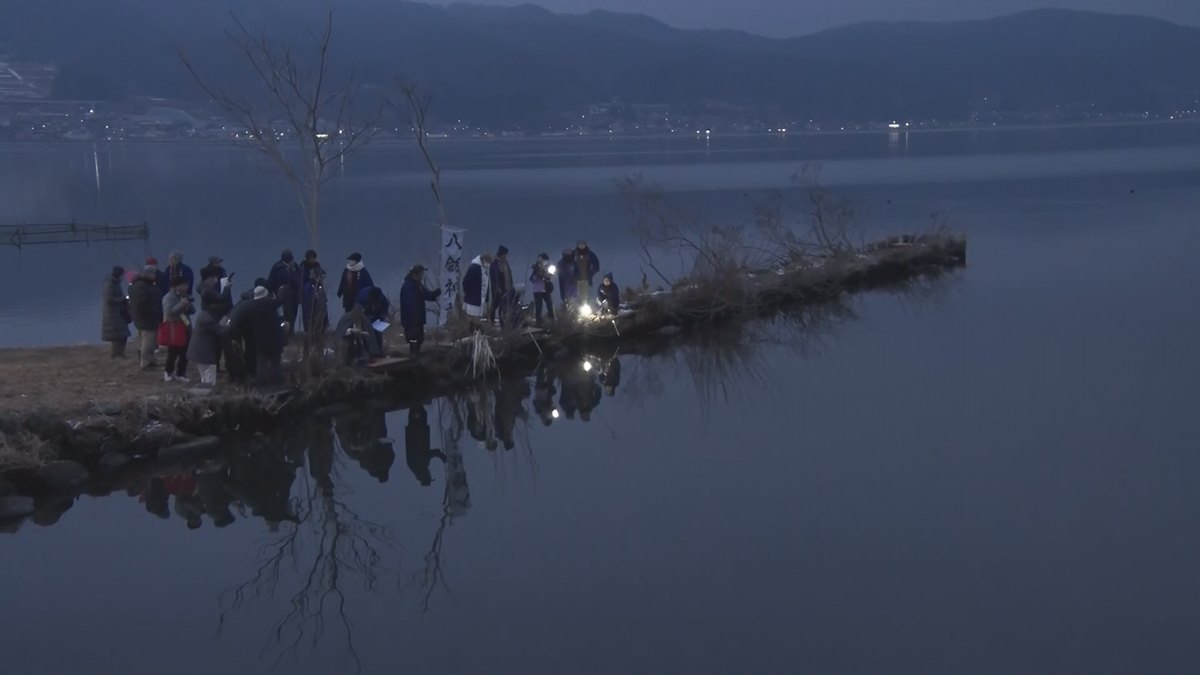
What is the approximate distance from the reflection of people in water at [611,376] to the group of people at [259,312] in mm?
1590

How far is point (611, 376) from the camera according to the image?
698 inches

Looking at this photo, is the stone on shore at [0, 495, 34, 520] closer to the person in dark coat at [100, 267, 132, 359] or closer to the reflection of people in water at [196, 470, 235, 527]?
the reflection of people in water at [196, 470, 235, 527]

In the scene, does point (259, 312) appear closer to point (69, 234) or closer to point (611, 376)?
point (611, 376)

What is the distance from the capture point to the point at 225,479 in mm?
12656

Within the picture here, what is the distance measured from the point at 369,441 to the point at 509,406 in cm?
229

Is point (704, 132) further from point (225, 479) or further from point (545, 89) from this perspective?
point (225, 479)

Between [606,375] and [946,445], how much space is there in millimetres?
5938

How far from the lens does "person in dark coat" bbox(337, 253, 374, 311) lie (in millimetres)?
15023

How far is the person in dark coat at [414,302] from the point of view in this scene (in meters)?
15.4

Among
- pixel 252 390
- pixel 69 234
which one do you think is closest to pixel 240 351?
pixel 252 390

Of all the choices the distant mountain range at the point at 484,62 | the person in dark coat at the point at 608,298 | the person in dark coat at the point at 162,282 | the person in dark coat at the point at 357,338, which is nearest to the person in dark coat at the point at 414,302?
the person in dark coat at the point at 357,338

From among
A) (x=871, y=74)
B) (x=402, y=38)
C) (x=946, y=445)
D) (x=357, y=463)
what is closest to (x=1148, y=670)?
(x=946, y=445)

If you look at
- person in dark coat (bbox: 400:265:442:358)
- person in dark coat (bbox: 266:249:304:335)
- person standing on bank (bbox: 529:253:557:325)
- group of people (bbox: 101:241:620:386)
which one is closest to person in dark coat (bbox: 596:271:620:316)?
person standing on bank (bbox: 529:253:557:325)

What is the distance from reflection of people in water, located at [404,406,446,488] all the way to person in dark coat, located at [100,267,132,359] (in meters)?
3.72
